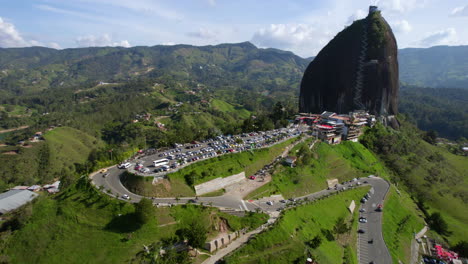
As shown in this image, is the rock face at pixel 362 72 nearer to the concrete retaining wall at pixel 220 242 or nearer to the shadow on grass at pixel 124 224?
the concrete retaining wall at pixel 220 242

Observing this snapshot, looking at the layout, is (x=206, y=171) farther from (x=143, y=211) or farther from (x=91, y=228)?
(x=91, y=228)

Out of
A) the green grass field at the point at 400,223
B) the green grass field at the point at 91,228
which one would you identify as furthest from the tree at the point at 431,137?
the green grass field at the point at 91,228

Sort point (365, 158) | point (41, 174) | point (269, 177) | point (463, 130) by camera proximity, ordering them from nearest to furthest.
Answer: point (269, 177) → point (365, 158) → point (41, 174) → point (463, 130)

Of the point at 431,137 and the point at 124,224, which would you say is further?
the point at 431,137

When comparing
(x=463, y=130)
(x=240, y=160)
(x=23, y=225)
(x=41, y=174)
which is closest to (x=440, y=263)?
(x=240, y=160)

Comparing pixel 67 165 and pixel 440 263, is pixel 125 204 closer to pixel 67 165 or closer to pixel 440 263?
pixel 440 263

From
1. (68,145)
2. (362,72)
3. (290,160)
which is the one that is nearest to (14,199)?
(290,160)
